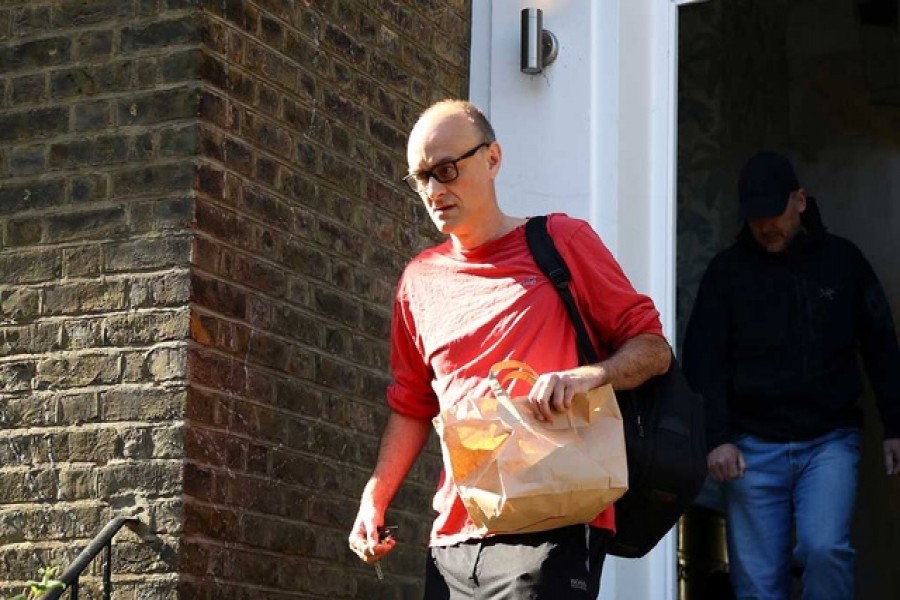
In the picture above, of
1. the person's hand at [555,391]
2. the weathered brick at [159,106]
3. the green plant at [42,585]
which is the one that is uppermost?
the weathered brick at [159,106]

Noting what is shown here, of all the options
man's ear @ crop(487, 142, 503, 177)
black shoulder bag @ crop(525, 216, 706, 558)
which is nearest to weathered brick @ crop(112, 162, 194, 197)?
man's ear @ crop(487, 142, 503, 177)

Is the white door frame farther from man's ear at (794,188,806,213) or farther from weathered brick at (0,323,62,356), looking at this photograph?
weathered brick at (0,323,62,356)

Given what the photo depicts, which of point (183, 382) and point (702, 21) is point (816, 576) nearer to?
point (183, 382)

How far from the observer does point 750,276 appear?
639cm

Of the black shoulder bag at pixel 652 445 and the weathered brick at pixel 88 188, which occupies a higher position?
the weathered brick at pixel 88 188

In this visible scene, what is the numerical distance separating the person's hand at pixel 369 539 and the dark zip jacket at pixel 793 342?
7.22ft

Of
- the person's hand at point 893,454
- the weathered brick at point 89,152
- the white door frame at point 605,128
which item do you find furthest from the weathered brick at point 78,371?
the person's hand at point 893,454

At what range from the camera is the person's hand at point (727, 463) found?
613 centimetres

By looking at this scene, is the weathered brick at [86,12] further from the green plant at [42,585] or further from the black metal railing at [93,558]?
the green plant at [42,585]

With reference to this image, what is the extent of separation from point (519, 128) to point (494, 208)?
84.4 inches

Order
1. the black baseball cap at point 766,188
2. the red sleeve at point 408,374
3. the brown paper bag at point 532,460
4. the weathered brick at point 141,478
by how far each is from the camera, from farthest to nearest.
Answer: the black baseball cap at point 766,188
the weathered brick at point 141,478
the red sleeve at point 408,374
the brown paper bag at point 532,460

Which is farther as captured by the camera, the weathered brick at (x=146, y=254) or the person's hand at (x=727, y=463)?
the person's hand at (x=727, y=463)

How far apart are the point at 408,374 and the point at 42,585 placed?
1.23m

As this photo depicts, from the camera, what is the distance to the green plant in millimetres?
4785
